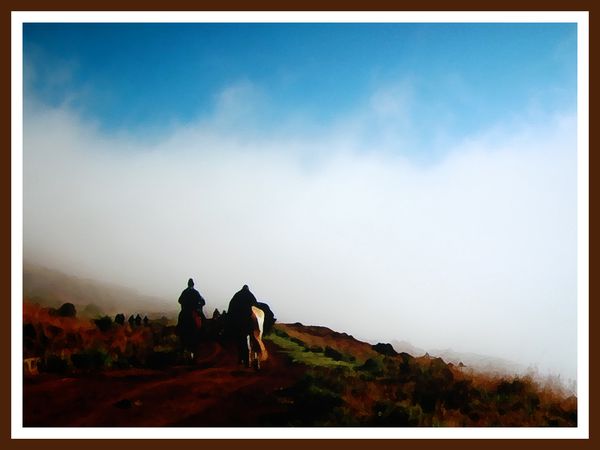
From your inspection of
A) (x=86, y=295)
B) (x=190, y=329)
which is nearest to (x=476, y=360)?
(x=190, y=329)

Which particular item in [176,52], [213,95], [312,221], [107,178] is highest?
[176,52]

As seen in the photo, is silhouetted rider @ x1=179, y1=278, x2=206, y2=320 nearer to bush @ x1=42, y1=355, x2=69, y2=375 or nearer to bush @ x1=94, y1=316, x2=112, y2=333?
bush @ x1=94, y1=316, x2=112, y2=333

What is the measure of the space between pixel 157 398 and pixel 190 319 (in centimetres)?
60

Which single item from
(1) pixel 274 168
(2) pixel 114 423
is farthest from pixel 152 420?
(1) pixel 274 168

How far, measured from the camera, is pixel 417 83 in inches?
139

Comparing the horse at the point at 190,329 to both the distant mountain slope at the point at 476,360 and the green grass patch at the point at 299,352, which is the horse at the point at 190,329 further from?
the distant mountain slope at the point at 476,360

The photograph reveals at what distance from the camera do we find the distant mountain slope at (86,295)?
135 inches

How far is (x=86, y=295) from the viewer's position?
11.3 ft

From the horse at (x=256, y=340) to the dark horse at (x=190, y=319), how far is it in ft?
1.20

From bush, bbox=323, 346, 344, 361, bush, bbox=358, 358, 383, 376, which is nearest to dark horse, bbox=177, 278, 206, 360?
bush, bbox=323, 346, 344, 361

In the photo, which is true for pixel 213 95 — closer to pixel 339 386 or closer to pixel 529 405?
pixel 339 386

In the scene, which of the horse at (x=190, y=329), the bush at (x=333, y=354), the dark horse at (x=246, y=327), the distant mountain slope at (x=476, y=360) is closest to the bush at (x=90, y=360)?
the horse at (x=190, y=329)

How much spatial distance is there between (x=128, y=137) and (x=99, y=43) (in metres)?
0.73

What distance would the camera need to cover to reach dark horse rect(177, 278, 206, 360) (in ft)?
11.3
